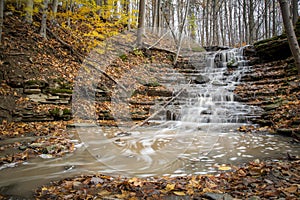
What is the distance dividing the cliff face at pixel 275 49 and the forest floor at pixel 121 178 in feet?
2.14

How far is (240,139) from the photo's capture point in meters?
5.56

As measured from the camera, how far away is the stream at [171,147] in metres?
3.25

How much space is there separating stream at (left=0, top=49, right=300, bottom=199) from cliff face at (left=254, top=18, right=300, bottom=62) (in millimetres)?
4554

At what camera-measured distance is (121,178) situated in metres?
3.00

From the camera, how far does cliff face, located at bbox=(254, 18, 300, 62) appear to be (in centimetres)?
1142

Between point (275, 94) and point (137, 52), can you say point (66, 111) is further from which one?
point (275, 94)

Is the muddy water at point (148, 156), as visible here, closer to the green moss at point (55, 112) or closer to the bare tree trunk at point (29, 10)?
the green moss at point (55, 112)

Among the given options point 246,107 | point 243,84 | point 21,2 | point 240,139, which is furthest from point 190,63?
point 21,2

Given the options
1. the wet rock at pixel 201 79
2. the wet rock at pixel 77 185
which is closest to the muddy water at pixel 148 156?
the wet rock at pixel 77 185

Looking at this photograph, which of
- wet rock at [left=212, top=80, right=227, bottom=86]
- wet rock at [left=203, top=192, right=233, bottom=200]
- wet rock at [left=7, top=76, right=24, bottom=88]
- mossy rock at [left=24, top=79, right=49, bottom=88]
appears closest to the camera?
wet rock at [left=203, top=192, right=233, bottom=200]

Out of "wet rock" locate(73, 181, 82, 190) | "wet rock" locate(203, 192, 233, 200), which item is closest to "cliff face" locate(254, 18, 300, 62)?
"wet rock" locate(203, 192, 233, 200)

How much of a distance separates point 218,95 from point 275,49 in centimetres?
524

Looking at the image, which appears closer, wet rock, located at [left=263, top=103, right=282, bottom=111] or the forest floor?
the forest floor

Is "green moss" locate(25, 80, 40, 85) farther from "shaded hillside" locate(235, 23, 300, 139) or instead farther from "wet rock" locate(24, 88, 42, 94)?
"shaded hillside" locate(235, 23, 300, 139)
